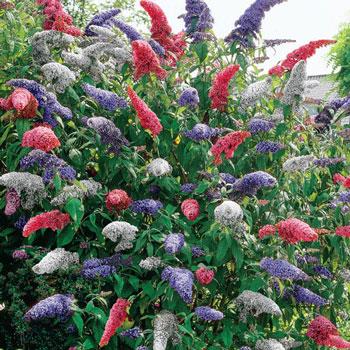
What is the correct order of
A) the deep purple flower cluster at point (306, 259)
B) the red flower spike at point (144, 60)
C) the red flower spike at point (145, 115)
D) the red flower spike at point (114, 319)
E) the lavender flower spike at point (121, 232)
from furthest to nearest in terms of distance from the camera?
the deep purple flower cluster at point (306, 259)
the red flower spike at point (144, 60)
the red flower spike at point (145, 115)
the lavender flower spike at point (121, 232)
the red flower spike at point (114, 319)

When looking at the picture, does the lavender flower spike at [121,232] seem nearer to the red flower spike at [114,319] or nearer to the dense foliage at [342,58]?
Result: the red flower spike at [114,319]

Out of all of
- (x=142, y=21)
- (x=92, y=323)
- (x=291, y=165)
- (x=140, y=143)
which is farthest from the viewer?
(x=142, y=21)

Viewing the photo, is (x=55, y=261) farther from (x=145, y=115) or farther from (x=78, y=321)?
(x=145, y=115)

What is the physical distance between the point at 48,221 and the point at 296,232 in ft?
4.19

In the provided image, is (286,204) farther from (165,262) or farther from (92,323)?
(92,323)

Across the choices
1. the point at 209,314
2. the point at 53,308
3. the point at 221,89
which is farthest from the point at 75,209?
the point at 221,89

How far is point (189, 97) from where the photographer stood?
13.9ft

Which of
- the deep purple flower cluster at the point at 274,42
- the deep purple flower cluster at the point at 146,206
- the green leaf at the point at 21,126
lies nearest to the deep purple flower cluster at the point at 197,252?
the deep purple flower cluster at the point at 146,206

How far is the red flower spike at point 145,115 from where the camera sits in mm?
3840

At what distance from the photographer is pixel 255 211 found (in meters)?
4.27

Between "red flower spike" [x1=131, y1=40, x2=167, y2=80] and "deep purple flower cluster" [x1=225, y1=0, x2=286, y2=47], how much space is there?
0.60 metres

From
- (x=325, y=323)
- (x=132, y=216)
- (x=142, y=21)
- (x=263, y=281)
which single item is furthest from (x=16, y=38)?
(x=142, y=21)

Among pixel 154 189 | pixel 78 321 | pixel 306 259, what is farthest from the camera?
pixel 306 259

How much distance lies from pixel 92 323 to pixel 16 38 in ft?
6.52
